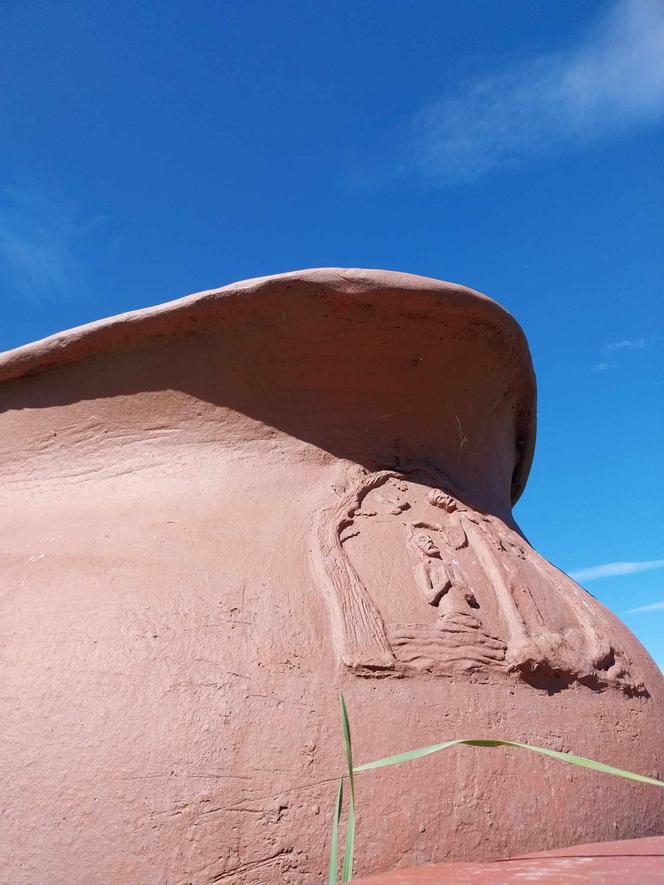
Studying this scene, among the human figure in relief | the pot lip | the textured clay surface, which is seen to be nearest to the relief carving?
the human figure in relief

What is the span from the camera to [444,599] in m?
2.07

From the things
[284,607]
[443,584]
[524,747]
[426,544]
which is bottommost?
[524,747]

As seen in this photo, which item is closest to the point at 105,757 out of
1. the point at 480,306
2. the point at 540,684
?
the point at 540,684

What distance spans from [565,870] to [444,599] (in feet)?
2.89

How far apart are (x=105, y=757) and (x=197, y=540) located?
647 millimetres

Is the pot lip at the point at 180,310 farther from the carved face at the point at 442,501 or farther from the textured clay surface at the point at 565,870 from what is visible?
the textured clay surface at the point at 565,870

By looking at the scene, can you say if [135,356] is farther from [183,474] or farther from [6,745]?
[6,745]

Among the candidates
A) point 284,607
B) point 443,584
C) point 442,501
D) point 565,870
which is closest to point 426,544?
point 443,584

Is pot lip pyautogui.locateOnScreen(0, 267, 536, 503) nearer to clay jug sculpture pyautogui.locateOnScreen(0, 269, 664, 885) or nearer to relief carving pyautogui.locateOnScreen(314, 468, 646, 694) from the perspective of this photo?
clay jug sculpture pyautogui.locateOnScreen(0, 269, 664, 885)

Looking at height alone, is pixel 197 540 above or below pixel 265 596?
above

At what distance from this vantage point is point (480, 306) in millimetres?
2699

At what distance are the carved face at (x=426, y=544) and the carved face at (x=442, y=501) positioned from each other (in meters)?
0.22

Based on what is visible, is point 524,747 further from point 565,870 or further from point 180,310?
point 180,310

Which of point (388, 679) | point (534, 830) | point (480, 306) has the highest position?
point (480, 306)
